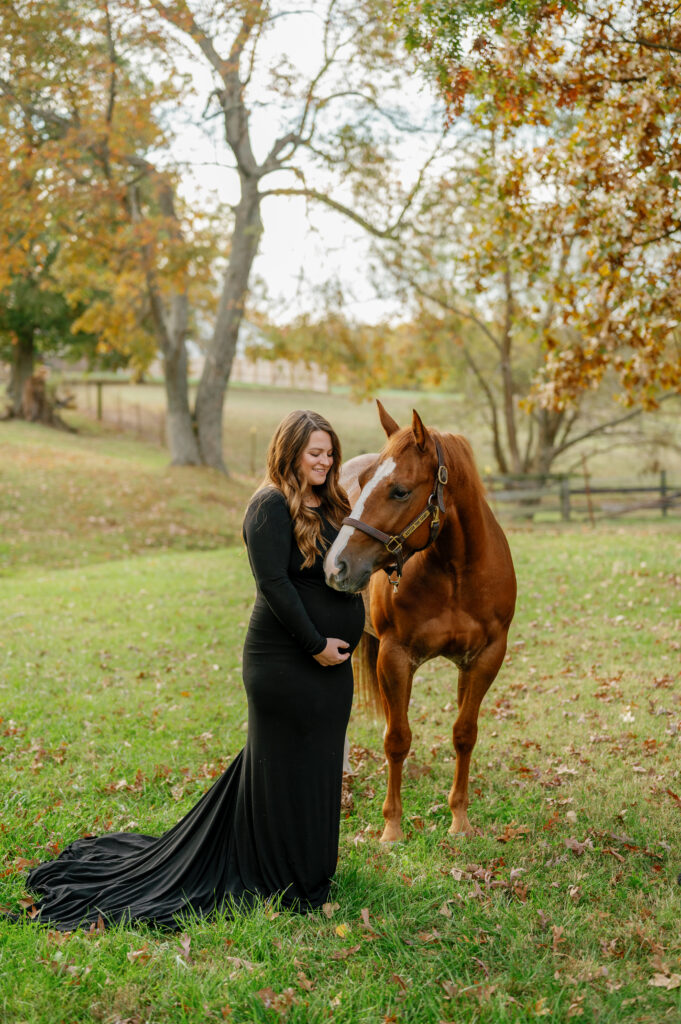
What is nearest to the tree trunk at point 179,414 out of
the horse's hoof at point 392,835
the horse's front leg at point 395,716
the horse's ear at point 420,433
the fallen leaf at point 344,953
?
the horse's front leg at point 395,716

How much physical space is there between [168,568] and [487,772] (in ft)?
30.0

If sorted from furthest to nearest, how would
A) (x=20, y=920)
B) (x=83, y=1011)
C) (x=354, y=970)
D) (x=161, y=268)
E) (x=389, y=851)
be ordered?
(x=161, y=268)
(x=389, y=851)
(x=20, y=920)
(x=354, y=970)
(x=83, y=1011)

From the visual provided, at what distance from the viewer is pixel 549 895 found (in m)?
3.83

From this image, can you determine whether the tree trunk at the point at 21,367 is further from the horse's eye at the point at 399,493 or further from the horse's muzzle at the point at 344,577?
the horse's muzzle at the point at 344,577

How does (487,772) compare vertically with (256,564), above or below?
below

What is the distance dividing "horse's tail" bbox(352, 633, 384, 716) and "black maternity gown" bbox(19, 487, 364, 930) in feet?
6.24

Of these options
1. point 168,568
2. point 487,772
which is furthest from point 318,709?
point 168,568

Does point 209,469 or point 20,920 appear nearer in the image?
point 20,920

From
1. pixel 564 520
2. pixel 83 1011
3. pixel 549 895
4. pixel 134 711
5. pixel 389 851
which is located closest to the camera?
pixel 83 1011

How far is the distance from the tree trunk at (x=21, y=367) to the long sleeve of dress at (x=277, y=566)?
3236 centimetres

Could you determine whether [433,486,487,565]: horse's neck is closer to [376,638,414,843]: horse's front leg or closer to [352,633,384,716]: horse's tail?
[376,638,414,843]: horse's front leg

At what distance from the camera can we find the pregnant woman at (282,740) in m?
3.59

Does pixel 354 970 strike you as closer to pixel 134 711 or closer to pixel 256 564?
pixel 256 564

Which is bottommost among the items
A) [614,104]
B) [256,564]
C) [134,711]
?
[134,711]
